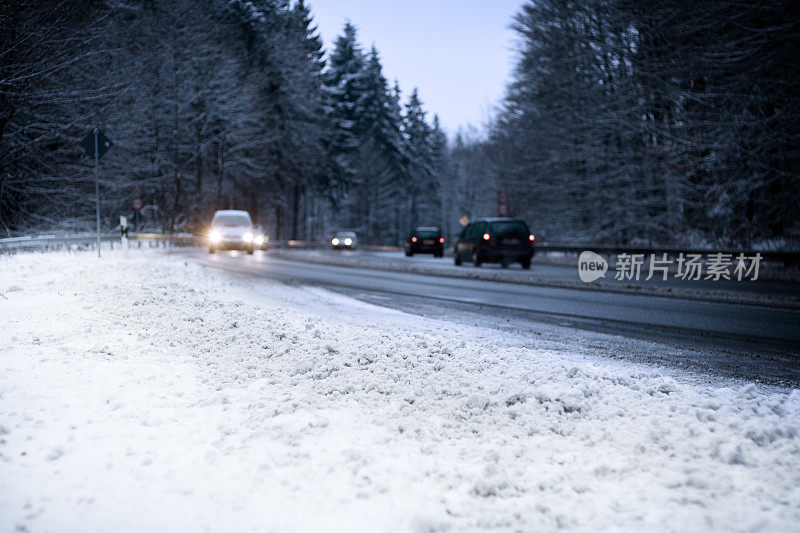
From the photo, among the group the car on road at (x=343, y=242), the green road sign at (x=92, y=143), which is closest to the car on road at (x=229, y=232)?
the green road sign at (x=92, y=143)

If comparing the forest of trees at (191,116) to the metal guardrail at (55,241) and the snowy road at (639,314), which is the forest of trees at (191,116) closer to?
the metal guardrail at (55,241)

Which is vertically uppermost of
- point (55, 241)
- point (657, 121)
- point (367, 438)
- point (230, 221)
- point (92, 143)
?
point (657, 121)

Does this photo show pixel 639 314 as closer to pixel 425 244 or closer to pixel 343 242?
pixel 425 244

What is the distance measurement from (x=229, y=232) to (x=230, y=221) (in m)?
0.58

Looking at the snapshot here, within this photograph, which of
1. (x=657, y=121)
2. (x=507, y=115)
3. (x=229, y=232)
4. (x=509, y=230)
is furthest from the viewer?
(x=507, y=115)

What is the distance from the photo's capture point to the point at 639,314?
1043cm

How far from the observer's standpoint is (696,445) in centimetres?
365

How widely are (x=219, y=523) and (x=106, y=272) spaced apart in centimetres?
1206

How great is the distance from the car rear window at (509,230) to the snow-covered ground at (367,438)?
16.1m

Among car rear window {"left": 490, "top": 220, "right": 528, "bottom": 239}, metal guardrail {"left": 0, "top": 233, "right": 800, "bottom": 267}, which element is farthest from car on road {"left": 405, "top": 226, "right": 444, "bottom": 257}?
car rear window {"left": 490, "top": 220, "right": 528, "bottom": 239}

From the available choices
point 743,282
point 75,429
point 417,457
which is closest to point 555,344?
point 417,457

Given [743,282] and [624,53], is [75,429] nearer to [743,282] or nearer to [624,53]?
[743,282]

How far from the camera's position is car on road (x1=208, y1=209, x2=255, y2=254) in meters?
28.7

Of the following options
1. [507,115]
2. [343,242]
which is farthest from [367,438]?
[343,242]
